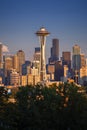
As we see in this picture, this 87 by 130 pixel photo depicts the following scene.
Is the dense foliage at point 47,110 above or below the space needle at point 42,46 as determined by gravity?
below

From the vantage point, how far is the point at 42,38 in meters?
162

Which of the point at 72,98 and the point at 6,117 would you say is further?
the point at 72,98

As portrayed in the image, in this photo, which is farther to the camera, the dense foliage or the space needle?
the space needle

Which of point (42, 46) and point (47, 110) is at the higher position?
point (42, 46)

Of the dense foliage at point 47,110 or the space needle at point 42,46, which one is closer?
the dense foliage at point 47,110

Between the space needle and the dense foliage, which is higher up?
the space needle

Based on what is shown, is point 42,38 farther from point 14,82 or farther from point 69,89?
point 69,89

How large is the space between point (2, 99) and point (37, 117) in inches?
129

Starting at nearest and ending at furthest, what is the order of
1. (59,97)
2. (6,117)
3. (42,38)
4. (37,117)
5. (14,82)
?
1. (6,117)
2. (37,117)
3. (59,97)
4. (42,38)
5. (14,82)

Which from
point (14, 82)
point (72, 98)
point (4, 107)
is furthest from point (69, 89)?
point (14, 82)

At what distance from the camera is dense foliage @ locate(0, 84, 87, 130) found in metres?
35.5

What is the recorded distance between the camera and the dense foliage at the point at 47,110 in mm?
35469

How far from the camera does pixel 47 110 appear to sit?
1468 inches

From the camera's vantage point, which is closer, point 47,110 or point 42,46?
point 47,110
